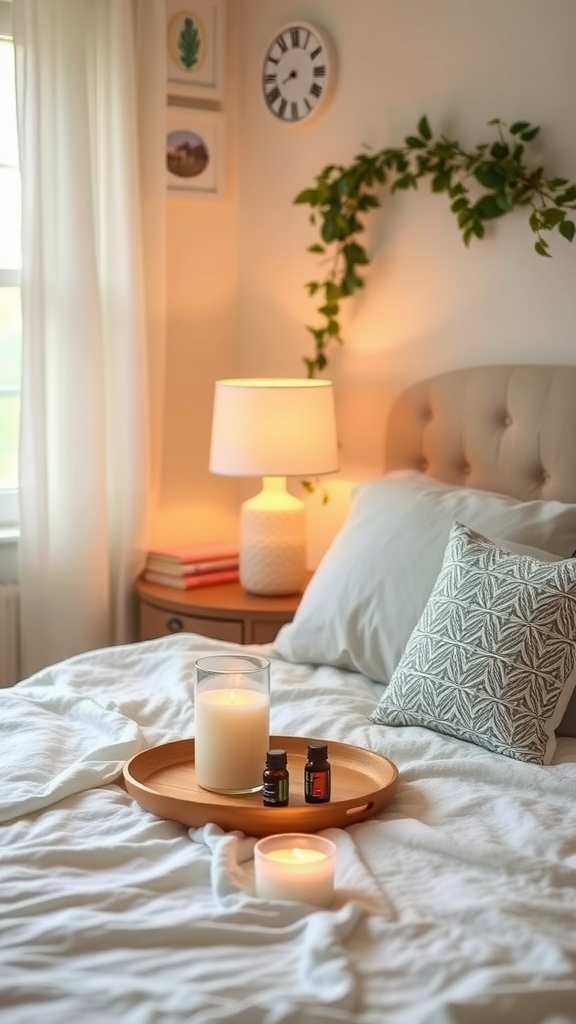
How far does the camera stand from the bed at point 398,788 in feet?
4.32

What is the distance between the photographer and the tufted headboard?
2.70 m

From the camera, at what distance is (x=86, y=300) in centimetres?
319

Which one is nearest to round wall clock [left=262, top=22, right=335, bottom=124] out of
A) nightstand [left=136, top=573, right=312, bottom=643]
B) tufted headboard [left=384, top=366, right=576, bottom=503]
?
tufted headboard [left=384, top=366, right=576, bottom=503]

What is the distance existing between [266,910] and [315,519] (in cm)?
209

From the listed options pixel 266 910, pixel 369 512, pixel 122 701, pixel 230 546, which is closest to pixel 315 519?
pixel 230 546

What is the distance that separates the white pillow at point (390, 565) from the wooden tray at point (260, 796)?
442mm

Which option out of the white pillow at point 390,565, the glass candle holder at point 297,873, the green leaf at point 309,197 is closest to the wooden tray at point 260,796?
the glass candle holder at point 297,873

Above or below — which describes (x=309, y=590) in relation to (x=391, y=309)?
below

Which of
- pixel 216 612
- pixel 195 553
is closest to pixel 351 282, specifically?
pixel 195 553

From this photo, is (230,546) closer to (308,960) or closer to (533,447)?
(533,447)

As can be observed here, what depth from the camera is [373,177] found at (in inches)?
123

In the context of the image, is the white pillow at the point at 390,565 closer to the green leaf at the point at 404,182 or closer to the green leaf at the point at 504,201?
the green leaf at the point at 504,201

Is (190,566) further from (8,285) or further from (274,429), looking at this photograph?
(8,285)

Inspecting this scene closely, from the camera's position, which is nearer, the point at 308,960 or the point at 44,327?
the point at 308,960
